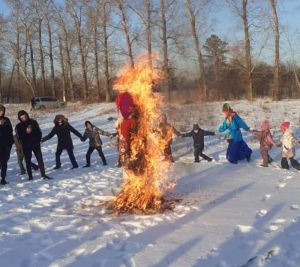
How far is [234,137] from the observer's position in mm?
12906

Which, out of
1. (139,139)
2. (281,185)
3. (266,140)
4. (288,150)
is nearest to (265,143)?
(266,140)

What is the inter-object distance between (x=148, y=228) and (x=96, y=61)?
4195cm

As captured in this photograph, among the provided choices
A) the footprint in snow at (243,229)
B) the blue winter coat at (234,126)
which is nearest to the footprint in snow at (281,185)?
the footprint in snow at (243,229)

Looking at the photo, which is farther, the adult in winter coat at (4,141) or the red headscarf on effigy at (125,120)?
the adult in winter coat at (4,141)

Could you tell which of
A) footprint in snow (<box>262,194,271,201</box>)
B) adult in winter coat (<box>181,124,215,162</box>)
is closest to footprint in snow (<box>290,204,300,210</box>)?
footprint in snow (<box>262,194,271,201</box>)

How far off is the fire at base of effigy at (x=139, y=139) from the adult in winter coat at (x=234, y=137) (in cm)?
543

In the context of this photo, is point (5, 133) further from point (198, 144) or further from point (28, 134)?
point (198, 144)

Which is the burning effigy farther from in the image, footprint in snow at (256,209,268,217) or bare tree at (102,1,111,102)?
bare tree at (102,1,111,102)

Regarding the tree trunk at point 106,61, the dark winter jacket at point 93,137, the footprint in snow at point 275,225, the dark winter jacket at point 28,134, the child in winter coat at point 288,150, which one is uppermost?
the tree trunk at point 106,61

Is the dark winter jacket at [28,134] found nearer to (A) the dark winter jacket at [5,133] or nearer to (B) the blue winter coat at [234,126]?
(A) the dark winter jacket at [5,133]

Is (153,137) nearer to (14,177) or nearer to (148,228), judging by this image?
(148,228)

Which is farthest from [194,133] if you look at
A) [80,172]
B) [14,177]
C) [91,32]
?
[91,32]

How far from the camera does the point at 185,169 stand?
11641 mm

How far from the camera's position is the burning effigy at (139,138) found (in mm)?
7422
